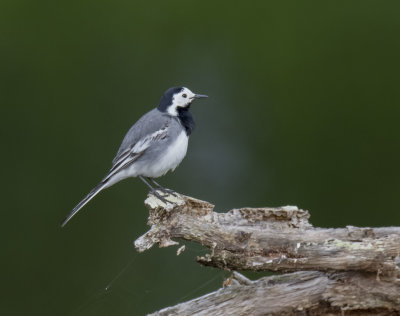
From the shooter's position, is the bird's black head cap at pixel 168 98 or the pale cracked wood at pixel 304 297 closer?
the pale cracked wood at pixel 304 297

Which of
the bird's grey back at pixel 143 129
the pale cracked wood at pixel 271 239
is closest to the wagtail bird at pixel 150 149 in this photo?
the bird's grey back at pixel 143 129

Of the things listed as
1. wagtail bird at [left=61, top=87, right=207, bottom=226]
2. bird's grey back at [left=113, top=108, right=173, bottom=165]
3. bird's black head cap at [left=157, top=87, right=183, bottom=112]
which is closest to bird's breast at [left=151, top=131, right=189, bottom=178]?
wagtail bird at [left=61, top=87, right=207, bottom=226]

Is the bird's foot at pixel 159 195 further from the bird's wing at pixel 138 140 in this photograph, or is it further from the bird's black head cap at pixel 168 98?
the bird's black head cap at pixel 168 98

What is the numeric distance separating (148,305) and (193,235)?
3.67 ft

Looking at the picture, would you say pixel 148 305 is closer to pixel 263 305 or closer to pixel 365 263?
pixel 263 305

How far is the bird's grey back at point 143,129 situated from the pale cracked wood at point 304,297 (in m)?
0.96

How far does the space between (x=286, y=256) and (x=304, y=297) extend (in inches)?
7.3

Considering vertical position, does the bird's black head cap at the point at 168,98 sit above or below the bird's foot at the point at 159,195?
above

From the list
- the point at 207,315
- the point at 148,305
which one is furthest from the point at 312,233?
the point at 148,305

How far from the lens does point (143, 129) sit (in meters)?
3.09

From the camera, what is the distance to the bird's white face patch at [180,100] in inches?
130

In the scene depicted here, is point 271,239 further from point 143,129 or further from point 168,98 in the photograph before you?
point 168,98

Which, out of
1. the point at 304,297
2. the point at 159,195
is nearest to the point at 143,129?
the point at 159,195

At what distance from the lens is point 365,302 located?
2.17 m
